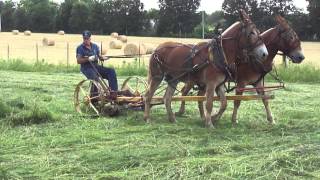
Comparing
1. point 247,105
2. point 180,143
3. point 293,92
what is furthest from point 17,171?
point 293,92

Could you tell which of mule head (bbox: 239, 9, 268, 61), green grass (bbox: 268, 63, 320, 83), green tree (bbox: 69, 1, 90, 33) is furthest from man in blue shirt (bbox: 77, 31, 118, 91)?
green tree (bbox: 69, 1, 90, 33)

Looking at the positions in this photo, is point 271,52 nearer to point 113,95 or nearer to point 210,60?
point 210,60

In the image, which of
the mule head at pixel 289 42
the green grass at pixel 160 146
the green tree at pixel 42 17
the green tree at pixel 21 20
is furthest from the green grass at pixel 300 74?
the green tree at pixel 21 20

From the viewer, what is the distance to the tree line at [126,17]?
70.2 metres

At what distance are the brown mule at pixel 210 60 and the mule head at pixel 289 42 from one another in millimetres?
682

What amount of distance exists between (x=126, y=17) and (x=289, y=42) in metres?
77.8

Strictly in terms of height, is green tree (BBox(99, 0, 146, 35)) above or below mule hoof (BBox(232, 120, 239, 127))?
above

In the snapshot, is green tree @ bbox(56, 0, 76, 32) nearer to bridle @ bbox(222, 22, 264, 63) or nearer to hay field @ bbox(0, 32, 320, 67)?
hay field @ bbox(0, 32, 320, 67)

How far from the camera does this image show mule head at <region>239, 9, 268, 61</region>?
9.75m

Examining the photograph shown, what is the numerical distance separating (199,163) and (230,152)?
94cm

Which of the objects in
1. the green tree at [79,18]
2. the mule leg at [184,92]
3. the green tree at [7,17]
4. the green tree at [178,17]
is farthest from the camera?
the green tree at [7,17]

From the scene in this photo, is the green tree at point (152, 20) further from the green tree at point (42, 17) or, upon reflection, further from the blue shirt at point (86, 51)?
the blue shirt at point (86, 51)

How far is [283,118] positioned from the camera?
1120 centimetres

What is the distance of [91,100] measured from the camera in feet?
39.1
